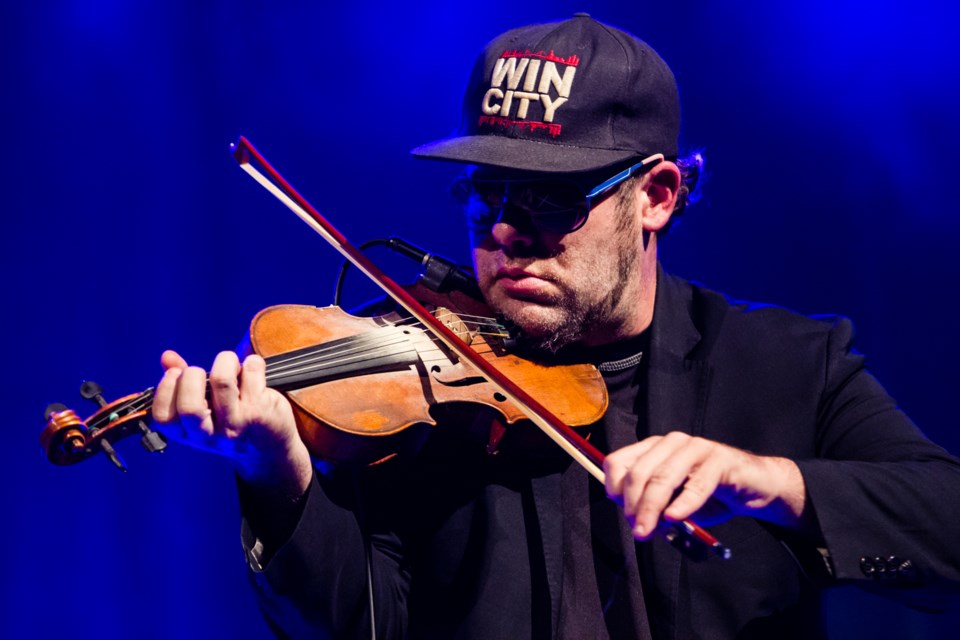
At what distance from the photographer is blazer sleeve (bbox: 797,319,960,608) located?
1.54 meters

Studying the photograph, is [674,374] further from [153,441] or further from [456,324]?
[153,441]

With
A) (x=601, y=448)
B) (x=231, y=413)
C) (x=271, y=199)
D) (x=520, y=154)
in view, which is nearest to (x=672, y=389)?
(x=601, y=448)

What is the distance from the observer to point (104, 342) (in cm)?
258

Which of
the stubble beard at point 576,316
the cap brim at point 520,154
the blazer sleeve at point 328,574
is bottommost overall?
the blazer sleeve at point 328,574

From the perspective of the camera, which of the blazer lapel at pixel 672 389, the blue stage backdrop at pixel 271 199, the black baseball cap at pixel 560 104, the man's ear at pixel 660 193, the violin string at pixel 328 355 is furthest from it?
the blue stage backdrop at pixel 271 199

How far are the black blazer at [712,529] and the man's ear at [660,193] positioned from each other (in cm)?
22

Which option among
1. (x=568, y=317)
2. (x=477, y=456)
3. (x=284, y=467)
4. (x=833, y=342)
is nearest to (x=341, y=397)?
(x=284, y=467)

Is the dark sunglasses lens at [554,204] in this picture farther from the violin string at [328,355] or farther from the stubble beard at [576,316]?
the violin string at [328,355]

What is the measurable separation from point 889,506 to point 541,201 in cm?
83

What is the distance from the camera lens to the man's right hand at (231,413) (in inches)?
53.6

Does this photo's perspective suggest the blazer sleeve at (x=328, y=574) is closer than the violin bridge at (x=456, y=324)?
Yes

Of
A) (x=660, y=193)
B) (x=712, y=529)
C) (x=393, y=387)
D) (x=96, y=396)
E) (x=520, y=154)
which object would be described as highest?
(x=520, y=154)

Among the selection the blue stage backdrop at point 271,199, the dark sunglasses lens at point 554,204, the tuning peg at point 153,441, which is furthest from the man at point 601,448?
the blue stage backdrop at point 271,199

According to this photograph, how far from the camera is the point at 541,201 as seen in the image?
186 cm
